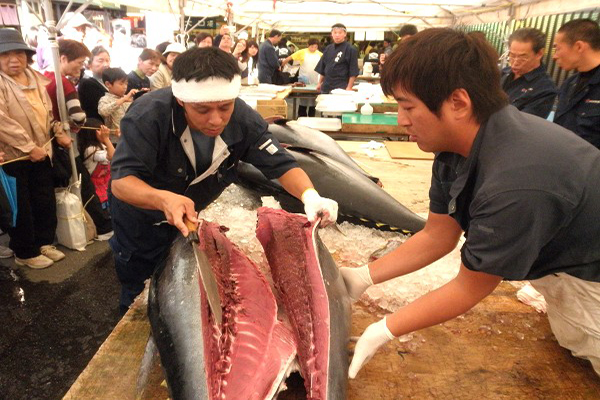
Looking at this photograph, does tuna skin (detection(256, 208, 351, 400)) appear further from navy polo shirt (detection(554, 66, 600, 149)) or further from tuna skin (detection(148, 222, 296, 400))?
navy polo shirt (detection(554, 66, 600, 149))

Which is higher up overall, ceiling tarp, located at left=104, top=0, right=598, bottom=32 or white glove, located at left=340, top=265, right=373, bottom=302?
ceiling tarp, located at left=104, top=0, right=598, bottom=32

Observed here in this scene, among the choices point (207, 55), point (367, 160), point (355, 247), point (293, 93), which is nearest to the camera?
point (207, 55)

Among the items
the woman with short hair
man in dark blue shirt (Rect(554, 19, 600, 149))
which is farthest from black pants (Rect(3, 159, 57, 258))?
man in dark blue shirt (Rect(554, 19, 600, 149))

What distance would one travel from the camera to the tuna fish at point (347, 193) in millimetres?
2449

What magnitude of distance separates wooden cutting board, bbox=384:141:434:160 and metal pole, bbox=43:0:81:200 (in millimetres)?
2965

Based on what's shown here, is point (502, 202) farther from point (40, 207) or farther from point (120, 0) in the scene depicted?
point (120, 0)

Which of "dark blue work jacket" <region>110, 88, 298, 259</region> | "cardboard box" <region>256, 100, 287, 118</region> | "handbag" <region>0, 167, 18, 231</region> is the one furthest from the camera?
"cardboard box" <region>256, 100, 287, 118</region>

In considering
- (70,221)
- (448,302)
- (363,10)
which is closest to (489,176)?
(448,302)

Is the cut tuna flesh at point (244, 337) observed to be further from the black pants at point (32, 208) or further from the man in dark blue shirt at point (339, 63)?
the man in dark blue shirt at point (339, 63)

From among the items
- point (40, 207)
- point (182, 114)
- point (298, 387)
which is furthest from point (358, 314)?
point (40, 207)

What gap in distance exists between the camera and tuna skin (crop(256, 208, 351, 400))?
1.28 m

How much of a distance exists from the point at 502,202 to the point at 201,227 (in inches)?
45.5

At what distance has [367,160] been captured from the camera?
3.79 m

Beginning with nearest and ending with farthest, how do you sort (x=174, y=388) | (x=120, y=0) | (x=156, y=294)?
1. (x=174, y=388)
2. (x=156, y=294)
3. (x=120, y=0)
